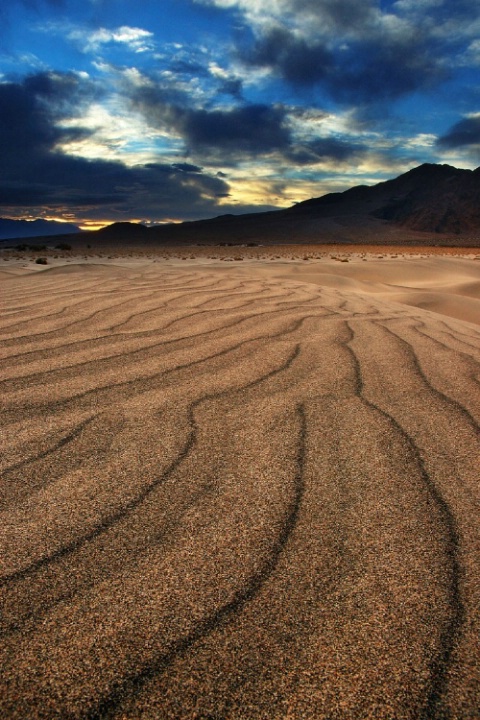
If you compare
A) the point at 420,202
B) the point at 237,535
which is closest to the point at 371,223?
the point at 420,202

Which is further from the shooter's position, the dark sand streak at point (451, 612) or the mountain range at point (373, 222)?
the mountain range at point (373, 222)

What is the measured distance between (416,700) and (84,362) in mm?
1638

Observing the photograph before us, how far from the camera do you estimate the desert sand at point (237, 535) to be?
69 cm

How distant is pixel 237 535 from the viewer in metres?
0.98

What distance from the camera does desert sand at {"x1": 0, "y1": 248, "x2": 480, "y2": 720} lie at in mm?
690

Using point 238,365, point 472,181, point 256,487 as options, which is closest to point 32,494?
point 256,487

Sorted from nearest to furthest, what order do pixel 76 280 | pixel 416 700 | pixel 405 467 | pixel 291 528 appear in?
pixel 416 700 < pixel 291 528 < pixel 405 467 < pixel 76 280

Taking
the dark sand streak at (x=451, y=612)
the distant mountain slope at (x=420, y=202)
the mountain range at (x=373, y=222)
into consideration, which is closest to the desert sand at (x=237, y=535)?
the dark sand streak at (x=451, y=612)

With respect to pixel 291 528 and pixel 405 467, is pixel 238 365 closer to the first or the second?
pixel 405 467

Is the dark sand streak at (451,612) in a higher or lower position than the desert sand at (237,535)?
lower

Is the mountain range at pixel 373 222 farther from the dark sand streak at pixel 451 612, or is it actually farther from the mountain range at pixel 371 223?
the dark sand streak at pixel 451 612

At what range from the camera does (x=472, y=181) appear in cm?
5978

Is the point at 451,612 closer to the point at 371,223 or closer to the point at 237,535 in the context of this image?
the point at 237,535

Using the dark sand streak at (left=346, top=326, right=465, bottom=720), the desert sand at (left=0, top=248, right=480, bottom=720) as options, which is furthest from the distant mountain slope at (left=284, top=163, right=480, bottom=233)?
the dark sand streak at (left=346, top=326, right=465, bottom=720)
